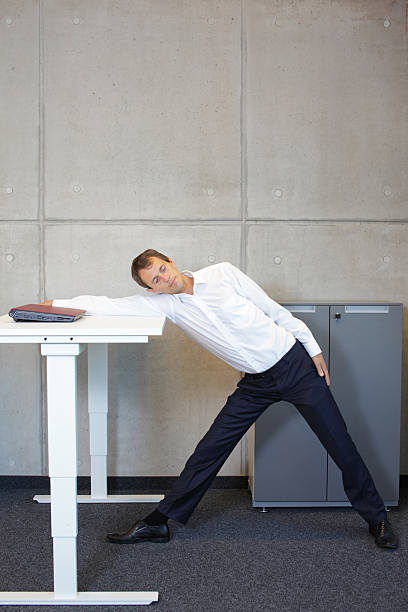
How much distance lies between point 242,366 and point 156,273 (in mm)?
689

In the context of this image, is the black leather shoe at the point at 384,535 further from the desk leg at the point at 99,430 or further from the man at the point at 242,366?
the desk leg at the point at 99,430

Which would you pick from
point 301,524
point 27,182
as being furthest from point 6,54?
point 301,524

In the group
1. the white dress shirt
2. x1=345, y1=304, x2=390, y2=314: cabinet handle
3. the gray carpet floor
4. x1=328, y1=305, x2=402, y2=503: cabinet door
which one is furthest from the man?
x1=345, y1=304, x2=390, y2=314: cabinet handle

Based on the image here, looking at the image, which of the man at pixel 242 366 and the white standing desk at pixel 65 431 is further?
the man at pixel 242 366

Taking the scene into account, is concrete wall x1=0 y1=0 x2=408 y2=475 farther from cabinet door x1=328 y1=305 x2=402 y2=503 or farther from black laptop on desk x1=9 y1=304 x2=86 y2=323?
black laptop on desk x1=9 y1=304 x2=86 y2=323

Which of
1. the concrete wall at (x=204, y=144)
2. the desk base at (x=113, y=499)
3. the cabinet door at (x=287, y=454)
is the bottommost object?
the desk base at (x=113, y=499)

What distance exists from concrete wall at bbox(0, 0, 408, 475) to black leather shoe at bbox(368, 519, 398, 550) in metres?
1.50

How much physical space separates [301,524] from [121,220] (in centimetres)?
218

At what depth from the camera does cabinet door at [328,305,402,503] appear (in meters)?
3.48

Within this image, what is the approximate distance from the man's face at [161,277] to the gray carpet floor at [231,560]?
132cm

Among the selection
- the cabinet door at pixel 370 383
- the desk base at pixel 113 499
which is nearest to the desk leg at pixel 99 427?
the desk base at pixel 113 499

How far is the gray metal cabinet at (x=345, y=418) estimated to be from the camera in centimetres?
348

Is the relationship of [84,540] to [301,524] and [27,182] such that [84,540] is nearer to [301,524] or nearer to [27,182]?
[301,524]

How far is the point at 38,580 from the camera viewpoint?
103 inches
